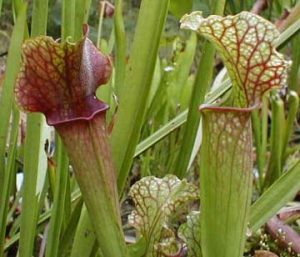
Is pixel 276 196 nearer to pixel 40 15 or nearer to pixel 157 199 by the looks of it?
pixel 157 199

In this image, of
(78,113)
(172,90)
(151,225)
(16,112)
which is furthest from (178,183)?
(172,90)

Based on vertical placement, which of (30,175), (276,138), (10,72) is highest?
(10,72)

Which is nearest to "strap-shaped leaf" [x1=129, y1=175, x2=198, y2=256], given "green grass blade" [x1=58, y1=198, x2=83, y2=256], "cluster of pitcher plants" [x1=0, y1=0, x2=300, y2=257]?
"cluster of pitcher plants" [x1=0, y1=0, x2=300, y2=257]

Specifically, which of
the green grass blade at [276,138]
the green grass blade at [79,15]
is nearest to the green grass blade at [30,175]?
the green grass blade at [79,15]

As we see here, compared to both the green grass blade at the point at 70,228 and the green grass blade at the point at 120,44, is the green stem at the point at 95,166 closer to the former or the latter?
the green grass blade at the point at 70,228

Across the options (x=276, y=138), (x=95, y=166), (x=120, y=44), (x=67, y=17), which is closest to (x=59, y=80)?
(x=95, y=166)

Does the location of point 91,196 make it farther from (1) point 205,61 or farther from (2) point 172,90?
(2) point 172,90
